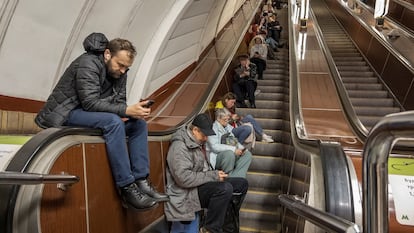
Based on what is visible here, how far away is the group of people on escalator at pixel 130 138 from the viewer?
2.83m

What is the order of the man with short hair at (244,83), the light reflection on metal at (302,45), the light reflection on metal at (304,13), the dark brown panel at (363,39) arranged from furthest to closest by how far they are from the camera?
the light reflection on metal at (304,13) → the light reflection on metal at (302,45) → the dark brown panel at (363,39) → the man with short hair at (244,83)

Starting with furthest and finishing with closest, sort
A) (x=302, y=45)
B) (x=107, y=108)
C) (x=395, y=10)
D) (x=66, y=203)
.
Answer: (x=302, y=45)
(x=395, y=10)
(x=107, y=108)
(x=66, y=203)

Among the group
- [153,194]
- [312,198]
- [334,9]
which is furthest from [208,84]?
[334,9]

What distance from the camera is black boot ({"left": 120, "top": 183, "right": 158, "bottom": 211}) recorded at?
2.97 meters

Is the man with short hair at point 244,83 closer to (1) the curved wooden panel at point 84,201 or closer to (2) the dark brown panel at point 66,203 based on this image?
(1) the curved wooden panel at point 84,201

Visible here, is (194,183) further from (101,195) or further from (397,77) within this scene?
(397,77)

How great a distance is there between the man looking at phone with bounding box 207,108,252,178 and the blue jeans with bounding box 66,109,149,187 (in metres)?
1.37

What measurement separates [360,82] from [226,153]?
3.84 m

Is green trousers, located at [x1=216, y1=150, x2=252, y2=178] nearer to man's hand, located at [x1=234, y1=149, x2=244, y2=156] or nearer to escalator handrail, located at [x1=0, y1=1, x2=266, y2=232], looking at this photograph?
man's hand, located at [x1=234, y1=149, x2=244, y2=156]

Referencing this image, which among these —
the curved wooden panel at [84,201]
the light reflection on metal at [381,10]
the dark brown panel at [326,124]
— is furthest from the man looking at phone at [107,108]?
the light reflection on metal at [381,10]

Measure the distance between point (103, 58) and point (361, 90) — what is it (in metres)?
4.98

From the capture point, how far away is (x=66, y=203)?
2402 mm

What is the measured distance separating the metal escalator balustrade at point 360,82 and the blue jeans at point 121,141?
2101mm

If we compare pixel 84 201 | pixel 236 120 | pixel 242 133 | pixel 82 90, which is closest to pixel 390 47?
pixel 236 120
